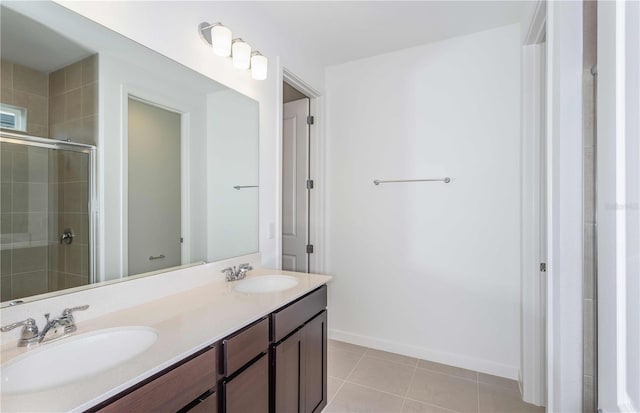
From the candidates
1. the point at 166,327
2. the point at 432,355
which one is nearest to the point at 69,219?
the point at 166,327

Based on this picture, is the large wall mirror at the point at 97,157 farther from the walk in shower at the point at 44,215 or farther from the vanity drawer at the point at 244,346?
the vanity drawer at the point at 244,346

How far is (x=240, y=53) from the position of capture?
171cm

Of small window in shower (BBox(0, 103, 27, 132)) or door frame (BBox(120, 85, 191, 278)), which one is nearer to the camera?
small window in shower (BBox(0, 103, 27, 132))

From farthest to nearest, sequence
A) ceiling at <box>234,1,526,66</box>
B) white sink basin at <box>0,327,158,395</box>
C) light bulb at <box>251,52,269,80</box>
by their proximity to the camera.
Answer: ceiling at <box>234,1,526,66</box> → light bulb at <box>251,52,269,80</box> → white sink basin at <box>0,327,158,395</box>

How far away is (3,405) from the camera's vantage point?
0.63 m

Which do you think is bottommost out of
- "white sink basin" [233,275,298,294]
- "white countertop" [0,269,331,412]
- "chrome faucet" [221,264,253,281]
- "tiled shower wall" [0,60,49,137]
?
"white sink basin" [233,275,298,294]

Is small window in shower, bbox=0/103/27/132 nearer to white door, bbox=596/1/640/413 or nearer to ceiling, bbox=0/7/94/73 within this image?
ceiling, bbox=0/7/94/73

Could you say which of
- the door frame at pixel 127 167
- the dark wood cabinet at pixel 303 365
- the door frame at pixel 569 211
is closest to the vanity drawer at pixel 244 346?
the dark wood cabinet at pixel 303 365

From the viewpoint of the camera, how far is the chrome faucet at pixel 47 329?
89 cm

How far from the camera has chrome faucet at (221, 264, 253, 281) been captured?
1.68 m

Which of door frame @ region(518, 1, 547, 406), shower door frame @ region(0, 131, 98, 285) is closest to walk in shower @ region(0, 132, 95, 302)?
shower door frame @ region(0, 131, 98, 285)

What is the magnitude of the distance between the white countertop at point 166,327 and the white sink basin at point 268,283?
110 millimetres

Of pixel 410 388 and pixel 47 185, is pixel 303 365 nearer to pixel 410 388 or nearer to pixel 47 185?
pixel 410 388

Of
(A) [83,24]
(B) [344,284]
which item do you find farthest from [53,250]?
(B) [344,284]
